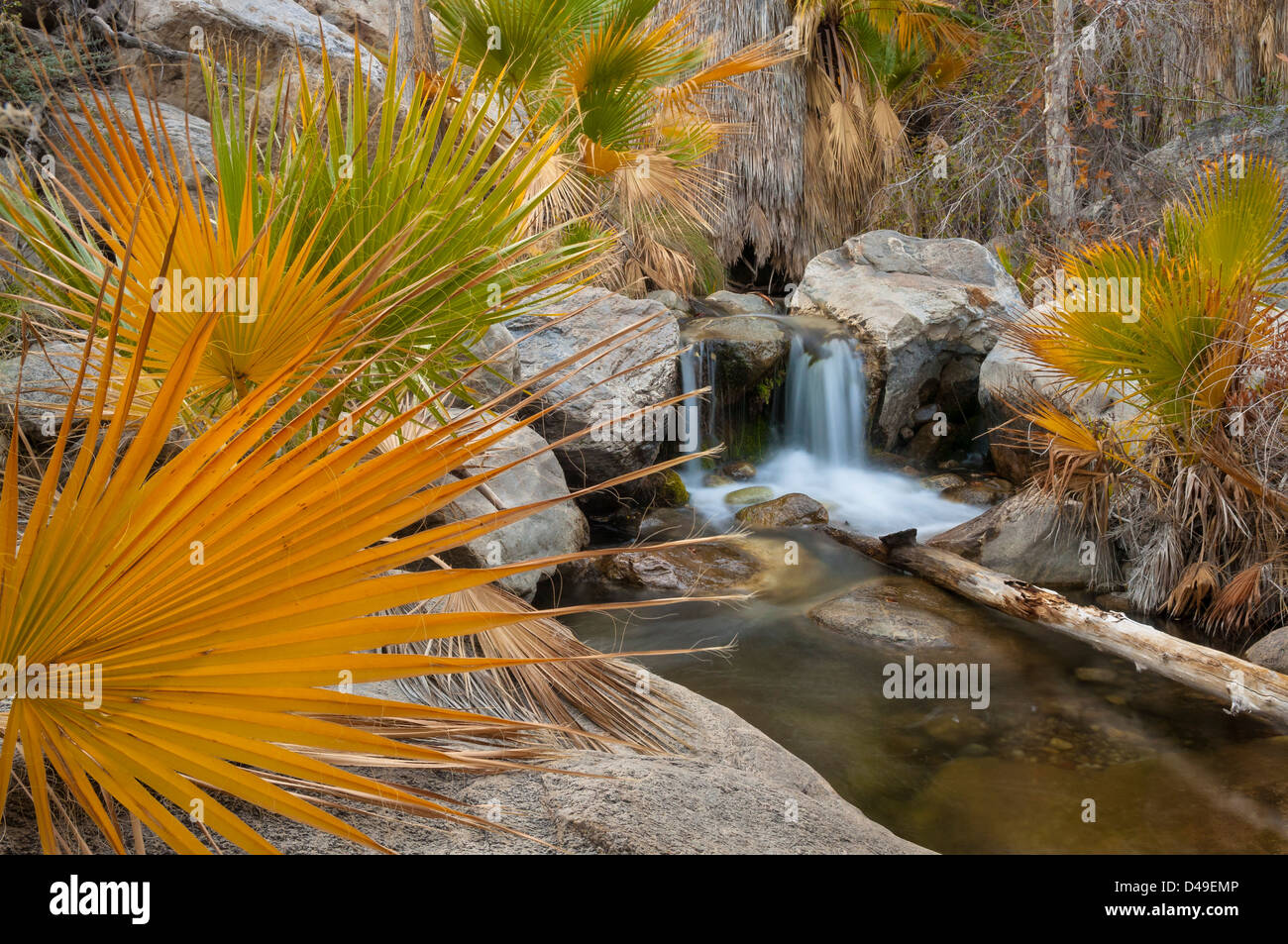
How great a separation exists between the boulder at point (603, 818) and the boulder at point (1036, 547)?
389cm

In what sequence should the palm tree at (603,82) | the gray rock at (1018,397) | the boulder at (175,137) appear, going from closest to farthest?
1. the boulder at (175,137)
2. the palm tree at (603,82)
3. the gray rock at (1018,397)

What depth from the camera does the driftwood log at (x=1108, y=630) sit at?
12.3 ft

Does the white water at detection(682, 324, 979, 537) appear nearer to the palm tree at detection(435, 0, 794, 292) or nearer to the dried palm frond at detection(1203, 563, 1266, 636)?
the palm tree at detection(435, 0, 794, 292)

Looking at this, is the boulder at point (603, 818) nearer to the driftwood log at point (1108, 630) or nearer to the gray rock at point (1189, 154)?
the driftwood log at point (1108, 630)

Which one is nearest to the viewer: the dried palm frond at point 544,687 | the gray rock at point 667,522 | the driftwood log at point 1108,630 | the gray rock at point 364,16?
the dried palm frond at point 544,687

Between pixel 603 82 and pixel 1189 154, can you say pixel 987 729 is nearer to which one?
pixel 603 82

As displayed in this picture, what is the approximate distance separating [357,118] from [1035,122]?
1057cm

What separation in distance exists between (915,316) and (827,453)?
5.18 ft

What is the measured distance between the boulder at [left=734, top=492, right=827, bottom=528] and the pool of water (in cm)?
126

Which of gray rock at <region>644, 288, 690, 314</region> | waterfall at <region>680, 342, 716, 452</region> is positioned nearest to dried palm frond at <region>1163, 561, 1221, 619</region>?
waterfall at <region>680, 342, 716, 452</region>

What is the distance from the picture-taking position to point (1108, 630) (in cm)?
429

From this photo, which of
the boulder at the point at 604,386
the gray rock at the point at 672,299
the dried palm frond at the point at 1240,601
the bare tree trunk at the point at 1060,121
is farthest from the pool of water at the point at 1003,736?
the bare tree trunk at the point at 1060,121
